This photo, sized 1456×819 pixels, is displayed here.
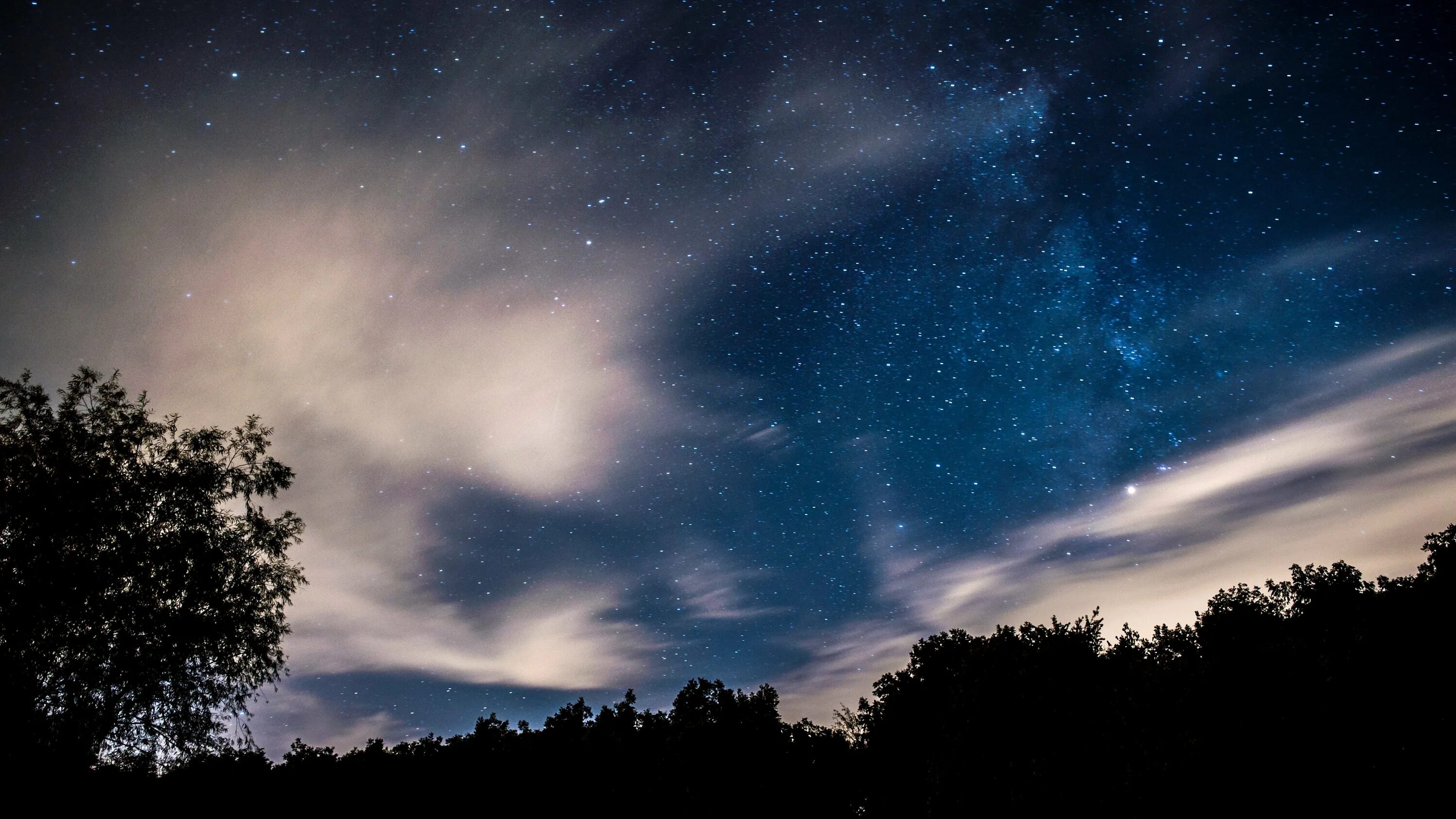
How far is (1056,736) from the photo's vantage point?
24844 millimetres

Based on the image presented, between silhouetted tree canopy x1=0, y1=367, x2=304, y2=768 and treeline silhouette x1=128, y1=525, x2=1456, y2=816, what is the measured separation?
270cm

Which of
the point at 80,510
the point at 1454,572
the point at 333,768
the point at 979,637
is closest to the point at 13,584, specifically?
the point at 80,510

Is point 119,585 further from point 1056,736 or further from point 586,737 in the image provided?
point 1056,736

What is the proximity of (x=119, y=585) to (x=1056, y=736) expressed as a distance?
106 feet

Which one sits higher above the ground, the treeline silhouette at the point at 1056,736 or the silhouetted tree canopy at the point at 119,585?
the silhouetted tree canopy at the point at 119,585

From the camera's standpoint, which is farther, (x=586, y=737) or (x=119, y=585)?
(x=586, y=737)

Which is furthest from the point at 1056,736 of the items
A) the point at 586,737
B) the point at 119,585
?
the point at 119,585

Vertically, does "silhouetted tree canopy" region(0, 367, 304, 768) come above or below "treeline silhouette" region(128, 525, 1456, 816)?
above

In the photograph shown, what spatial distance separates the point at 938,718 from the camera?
3362 centimetres

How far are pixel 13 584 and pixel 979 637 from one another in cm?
3814

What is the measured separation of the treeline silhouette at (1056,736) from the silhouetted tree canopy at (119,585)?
2.70 meters

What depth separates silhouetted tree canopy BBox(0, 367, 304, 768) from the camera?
65.6 feet

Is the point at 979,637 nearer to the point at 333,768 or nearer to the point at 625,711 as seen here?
the point at 625,711

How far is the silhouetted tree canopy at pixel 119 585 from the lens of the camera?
20.0 meters
